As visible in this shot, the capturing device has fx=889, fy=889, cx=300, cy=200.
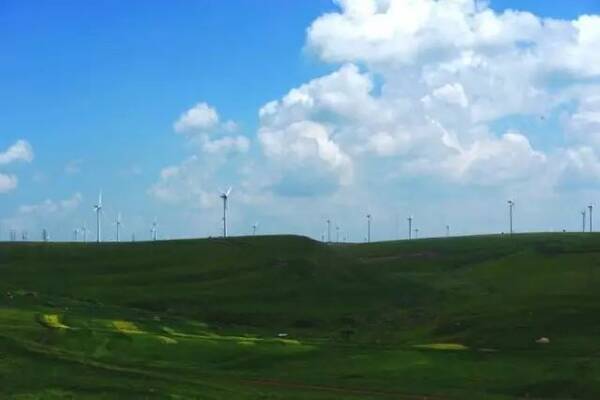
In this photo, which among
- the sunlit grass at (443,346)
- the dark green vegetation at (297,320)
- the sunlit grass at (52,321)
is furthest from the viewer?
the sunlit grass at (52,321)

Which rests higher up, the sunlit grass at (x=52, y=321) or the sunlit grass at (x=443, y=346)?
the sunlit grass at (x=52, y=321)

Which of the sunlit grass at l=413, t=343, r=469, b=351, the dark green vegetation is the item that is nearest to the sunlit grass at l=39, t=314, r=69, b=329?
the dark green vegetation

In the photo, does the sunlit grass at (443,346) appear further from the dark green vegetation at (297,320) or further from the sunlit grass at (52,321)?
the sunlit grass at (52,321)

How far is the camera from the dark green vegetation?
201 ft

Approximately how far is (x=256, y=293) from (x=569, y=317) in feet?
171

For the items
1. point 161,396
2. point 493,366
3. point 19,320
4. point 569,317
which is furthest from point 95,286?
point 161,396

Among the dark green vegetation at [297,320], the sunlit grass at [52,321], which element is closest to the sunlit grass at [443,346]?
the dark green vegetation at [297,320]

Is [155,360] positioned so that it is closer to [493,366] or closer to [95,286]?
[493,366]

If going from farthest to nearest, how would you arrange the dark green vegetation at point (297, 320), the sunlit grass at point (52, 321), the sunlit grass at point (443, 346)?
1. the sunlit grass at point (52, 321)
2. the sunlit grass at point (443, 346)
3. the dark green vegetation at point (297, 320)

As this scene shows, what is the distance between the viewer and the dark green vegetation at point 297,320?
6112 cm

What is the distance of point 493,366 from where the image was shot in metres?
70.7

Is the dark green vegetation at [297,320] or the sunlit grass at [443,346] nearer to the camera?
the dark green vegetation at [297,320]

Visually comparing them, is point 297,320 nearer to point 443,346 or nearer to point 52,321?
point 52,321

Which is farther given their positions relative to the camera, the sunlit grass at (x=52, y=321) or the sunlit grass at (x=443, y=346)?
the sunlit grass at (x=52, y=321)
